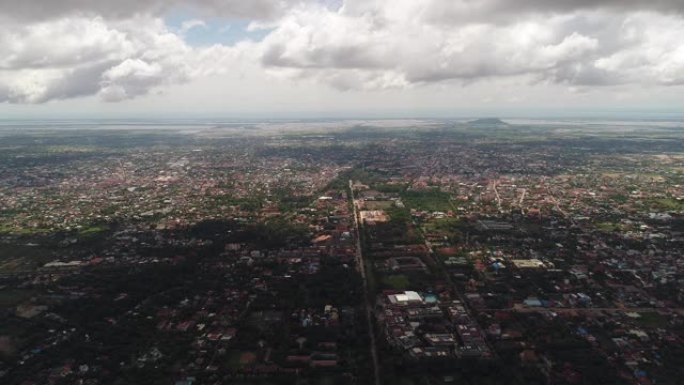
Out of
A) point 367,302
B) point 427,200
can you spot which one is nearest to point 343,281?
point 367,302

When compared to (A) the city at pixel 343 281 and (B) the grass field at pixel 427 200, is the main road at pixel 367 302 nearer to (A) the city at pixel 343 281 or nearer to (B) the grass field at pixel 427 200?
(A) the city at pixel 343 281

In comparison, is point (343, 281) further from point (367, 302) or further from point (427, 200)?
point (427, 200)

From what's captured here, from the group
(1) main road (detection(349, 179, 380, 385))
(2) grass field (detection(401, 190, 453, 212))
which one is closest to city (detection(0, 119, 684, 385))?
(1) main road (detection(349, 179, 380, 385))

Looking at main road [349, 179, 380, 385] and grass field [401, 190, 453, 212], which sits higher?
grass field [401, 190, 453, 212]

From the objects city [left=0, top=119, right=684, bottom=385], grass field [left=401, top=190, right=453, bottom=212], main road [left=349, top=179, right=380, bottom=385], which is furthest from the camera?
grass field [left=401, top=190, right=453, bottom=212]

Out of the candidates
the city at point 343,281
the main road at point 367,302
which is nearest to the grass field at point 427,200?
the city at point 343,281

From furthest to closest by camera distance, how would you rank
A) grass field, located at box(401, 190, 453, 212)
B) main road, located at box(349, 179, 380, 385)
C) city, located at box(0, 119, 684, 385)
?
grass field, located at box(401, 190, 453, 212)
city, located at box(0, 119, 684, 385)
main road, located at box(349, 179, 380, 385)

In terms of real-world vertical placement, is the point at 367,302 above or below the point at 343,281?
below

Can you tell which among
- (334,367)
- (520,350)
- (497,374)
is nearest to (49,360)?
(334,367)

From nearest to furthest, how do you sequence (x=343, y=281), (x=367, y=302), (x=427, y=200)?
(x=367, y=302) < (x=343, y=281) < (x=427, y=200)

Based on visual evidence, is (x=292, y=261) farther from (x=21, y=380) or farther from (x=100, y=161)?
(x=100, y=161)

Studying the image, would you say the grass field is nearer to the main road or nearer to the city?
the city
